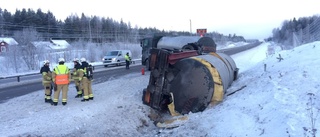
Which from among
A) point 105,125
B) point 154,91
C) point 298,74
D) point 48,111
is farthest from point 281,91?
point 48,111

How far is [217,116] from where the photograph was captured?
291 inches

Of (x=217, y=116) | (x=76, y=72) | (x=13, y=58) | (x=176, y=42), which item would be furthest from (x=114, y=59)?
(x=217, y=116)

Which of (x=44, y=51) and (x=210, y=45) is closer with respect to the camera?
(x=210, y=45)

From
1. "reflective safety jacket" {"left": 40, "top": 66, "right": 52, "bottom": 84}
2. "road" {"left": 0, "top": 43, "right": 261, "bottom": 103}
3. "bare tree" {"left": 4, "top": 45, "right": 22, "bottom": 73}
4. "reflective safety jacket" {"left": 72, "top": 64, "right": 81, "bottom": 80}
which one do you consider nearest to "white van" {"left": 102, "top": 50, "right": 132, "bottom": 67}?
"road" {"left": 0, "top": 43, "right": 261, "bottom": 103}

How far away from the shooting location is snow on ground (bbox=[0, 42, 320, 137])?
5816 mm

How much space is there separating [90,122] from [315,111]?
17.5ft

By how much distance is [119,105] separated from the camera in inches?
389

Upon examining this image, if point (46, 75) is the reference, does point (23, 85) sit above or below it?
below

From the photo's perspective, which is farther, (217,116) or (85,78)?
(85,78)

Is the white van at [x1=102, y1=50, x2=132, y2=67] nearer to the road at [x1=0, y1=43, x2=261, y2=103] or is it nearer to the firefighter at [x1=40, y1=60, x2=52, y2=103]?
the road at [x1=0, y1=43, x2=261, y2=103]

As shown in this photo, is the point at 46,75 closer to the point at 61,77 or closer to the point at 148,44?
the point at 61,77

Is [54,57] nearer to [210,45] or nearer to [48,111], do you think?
[210,45]

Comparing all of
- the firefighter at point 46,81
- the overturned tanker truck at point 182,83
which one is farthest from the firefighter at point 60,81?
the overturned tanker truck at point 182,83

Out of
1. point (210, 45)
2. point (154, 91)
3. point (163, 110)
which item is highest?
point (210, 45)
